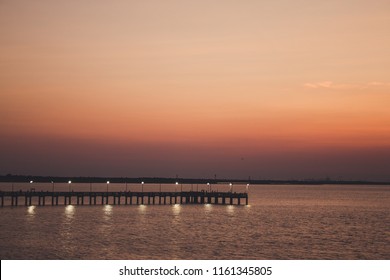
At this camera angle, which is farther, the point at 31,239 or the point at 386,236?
the point at 386,236

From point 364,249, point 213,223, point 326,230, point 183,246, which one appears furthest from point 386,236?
point 183,246

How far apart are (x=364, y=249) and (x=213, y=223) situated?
34.6 meters

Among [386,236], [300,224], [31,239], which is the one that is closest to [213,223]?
[300,224]

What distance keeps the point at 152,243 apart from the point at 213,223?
98.8ft

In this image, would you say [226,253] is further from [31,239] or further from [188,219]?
→ [188,219]

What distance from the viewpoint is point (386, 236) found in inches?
3563

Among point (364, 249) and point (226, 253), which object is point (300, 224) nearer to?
point (364, 249)
